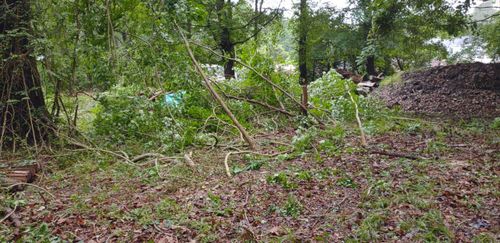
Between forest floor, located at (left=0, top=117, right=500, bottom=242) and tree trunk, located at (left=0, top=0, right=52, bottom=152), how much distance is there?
0.53m

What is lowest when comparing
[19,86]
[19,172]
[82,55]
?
[19,172]

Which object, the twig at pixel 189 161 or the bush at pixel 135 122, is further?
the bush at pixel 135 122

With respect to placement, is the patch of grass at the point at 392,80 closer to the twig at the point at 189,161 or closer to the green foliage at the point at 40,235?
the twig at the point at 189,161

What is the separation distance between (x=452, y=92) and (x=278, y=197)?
6773 mm

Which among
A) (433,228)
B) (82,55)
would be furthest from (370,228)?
(82,55)

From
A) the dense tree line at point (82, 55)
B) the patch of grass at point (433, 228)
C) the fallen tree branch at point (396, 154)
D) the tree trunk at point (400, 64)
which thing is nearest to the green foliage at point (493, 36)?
the tree trunk at point (400, 64)

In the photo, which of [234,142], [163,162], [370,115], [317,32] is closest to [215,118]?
[234,142]

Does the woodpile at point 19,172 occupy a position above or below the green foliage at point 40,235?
above

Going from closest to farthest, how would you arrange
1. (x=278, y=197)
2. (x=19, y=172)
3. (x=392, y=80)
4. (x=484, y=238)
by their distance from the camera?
(x=484, y=238), (x=278, y=197), (x=19, y=172), (x=392, y=80)

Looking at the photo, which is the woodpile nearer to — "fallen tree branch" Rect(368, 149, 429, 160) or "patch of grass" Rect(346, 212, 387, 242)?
"patch of grass" Rect(346, 212, 387, 242)

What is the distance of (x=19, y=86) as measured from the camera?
14.4ft

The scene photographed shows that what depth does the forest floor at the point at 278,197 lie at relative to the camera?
8.34ft

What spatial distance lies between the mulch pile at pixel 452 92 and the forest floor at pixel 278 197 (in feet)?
9.45

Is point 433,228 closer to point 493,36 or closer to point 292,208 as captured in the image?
point 292,208
